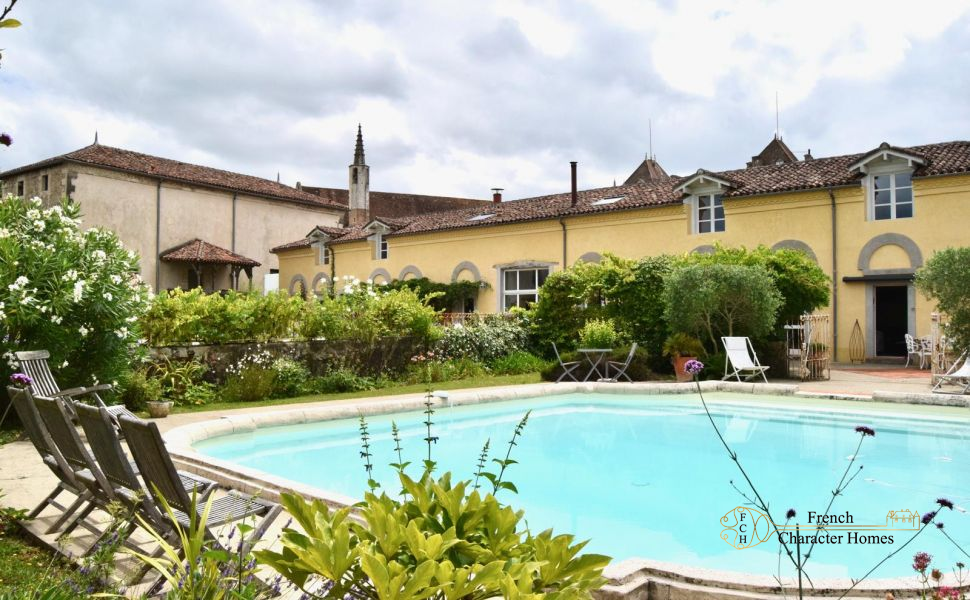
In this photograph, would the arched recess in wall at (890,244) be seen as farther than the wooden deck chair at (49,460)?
Yes

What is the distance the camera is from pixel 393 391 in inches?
495

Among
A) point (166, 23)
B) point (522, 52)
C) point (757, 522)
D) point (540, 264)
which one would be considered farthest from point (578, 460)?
point (540, 264)

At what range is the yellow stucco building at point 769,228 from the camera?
59.5ft

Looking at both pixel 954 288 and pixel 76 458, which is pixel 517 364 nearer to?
pixel 954 288

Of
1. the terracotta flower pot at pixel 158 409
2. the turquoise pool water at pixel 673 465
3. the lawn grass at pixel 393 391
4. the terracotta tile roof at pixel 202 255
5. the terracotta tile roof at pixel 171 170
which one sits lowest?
the turquoise pool water at pixel 673 465

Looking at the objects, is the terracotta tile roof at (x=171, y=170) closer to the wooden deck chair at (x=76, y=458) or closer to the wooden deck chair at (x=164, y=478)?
the wooden deck chair at (x=76, y=458)

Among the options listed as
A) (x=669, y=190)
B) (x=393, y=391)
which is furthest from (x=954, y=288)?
(x=669, y=190)

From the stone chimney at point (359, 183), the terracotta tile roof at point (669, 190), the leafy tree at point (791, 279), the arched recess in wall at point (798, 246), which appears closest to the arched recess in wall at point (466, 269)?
the terracotta tile roof at point (669, 190)

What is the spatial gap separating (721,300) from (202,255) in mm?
23305

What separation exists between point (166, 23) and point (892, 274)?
17480 millimetres

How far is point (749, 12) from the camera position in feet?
27.5

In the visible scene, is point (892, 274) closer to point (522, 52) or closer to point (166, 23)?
point (522, 52)

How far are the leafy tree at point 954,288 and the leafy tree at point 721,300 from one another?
8.92 feet

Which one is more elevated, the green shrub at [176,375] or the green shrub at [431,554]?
the green shrub at [431,554]
